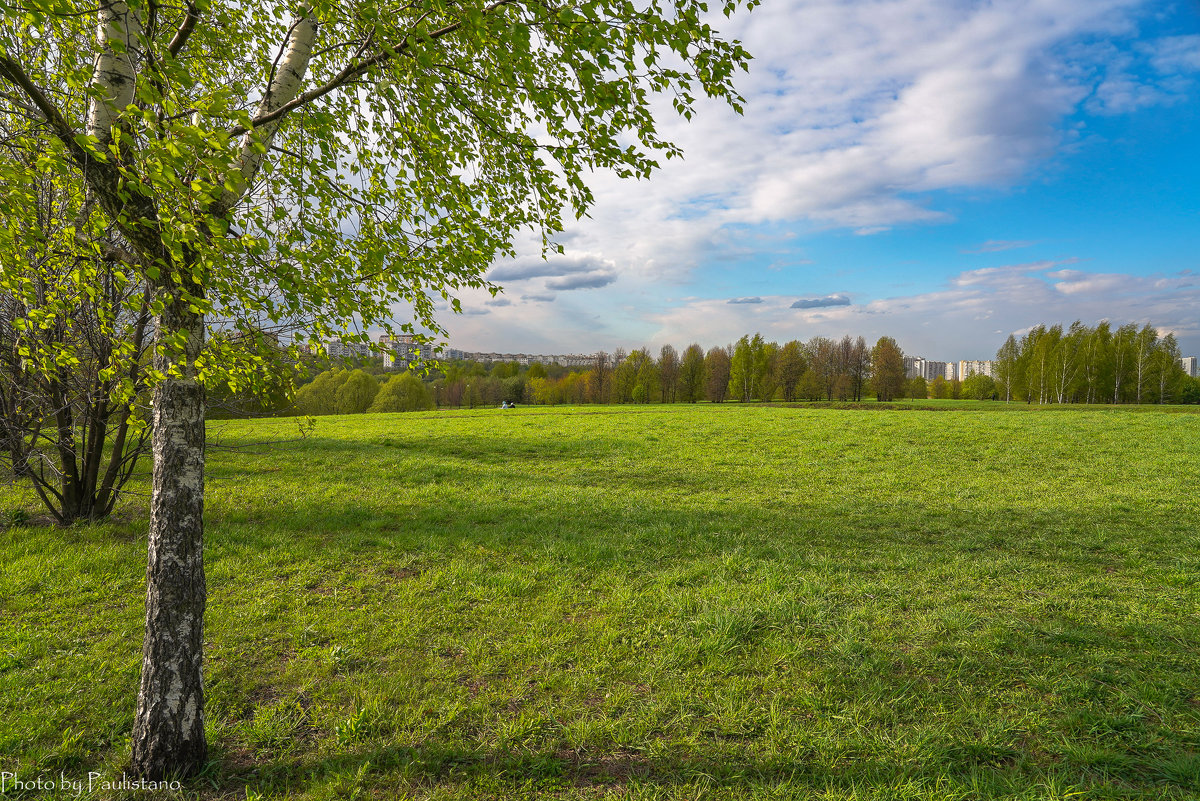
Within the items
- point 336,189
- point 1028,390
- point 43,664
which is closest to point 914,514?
point 336,189

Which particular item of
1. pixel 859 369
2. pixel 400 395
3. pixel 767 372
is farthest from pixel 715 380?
pixel 400 395

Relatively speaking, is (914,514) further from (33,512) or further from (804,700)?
(33,512)

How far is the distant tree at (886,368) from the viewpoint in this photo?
65.5 meters

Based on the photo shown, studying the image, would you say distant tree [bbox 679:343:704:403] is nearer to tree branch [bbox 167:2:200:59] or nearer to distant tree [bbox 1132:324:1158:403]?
distant tree [bbox 1132:324:1158:403]

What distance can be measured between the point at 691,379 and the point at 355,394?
158 ft

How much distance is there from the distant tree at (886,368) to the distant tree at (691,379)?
75.9 ft

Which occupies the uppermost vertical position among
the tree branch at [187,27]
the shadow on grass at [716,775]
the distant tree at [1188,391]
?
the tree branch at [187,27]

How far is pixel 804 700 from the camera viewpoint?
14.2ft

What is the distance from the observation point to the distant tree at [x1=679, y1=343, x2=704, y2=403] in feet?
247

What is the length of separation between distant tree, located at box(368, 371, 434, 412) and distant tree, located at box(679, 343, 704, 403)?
38.3 metres

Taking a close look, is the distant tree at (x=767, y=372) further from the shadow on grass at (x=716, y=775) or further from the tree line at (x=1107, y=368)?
the shadow on grass at (x=716, y=775)

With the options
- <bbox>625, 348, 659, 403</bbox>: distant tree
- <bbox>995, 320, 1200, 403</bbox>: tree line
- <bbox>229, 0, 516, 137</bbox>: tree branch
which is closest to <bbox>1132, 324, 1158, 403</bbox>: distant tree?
<bbox>995, 320, 1200, 403</bbox>: tree line

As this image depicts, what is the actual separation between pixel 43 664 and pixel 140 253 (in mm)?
4388

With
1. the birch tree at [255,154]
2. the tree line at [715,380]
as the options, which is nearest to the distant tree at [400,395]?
the tree line at [715,380]
